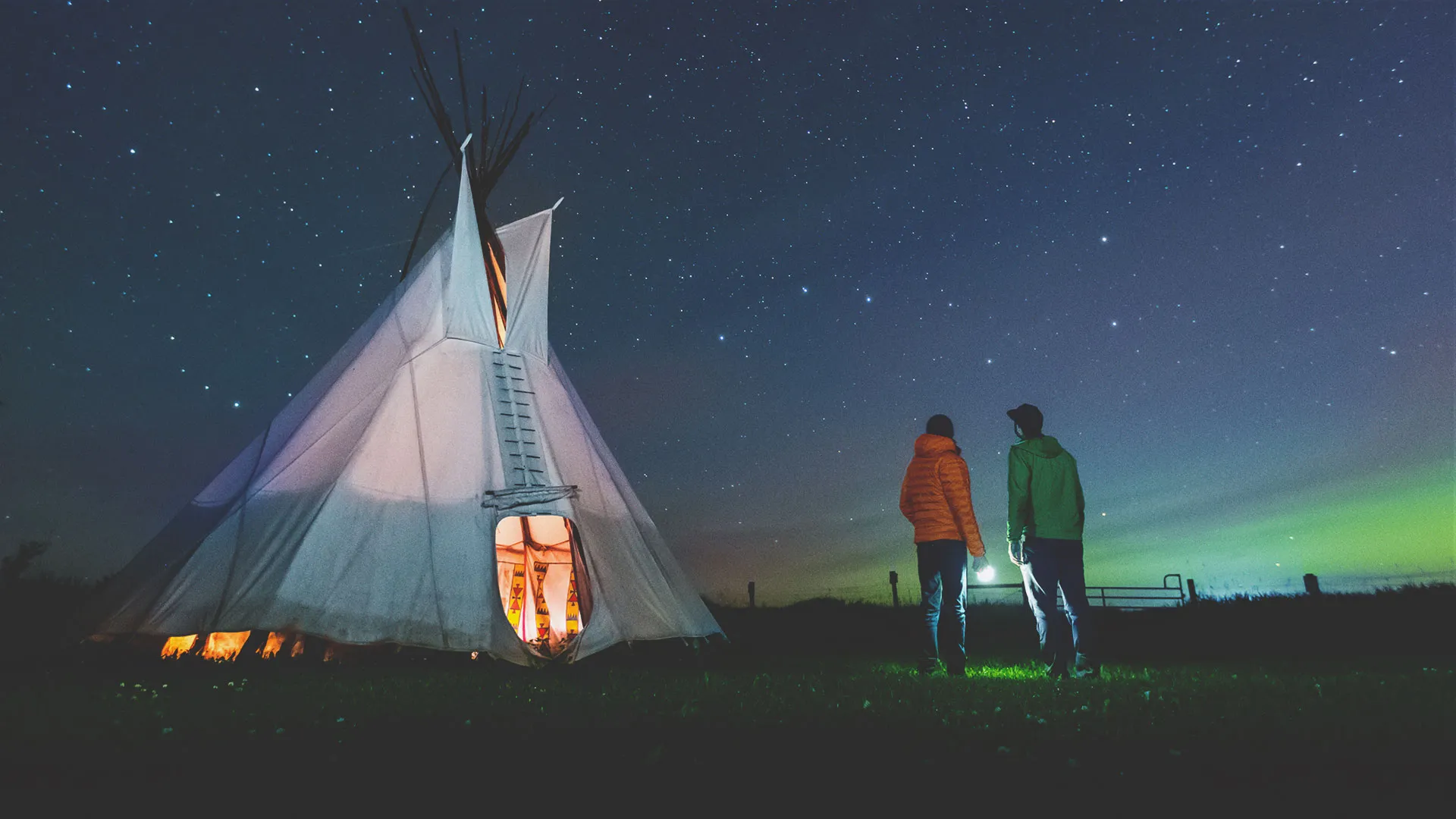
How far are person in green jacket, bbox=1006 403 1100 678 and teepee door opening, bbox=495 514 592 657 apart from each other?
16.8 feet

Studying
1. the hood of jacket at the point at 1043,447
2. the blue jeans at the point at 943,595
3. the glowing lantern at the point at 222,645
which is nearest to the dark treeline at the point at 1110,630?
the glowing lantern at the point at 222,645

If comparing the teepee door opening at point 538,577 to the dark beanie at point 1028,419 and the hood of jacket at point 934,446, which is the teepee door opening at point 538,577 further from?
the dark beanie at point 1028,419

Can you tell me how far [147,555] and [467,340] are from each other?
3.72 m

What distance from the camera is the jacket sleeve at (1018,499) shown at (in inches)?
236

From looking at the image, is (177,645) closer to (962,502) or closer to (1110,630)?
(962,502)

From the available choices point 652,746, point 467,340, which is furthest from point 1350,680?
point 467,340

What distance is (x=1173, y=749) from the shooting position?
2.90 meters

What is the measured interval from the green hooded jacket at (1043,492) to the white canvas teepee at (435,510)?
370 centimetres

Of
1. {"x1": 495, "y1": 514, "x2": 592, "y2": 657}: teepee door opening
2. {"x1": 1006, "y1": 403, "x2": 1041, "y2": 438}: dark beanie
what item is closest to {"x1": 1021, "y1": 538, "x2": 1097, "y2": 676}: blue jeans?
{"x1": 1006, "y1": 403, "x2": 1041, "y2": 438}: dark beanie

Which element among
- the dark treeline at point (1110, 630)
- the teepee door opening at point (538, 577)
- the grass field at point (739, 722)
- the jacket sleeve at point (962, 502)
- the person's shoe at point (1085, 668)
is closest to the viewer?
the grass field at point (739, 722)

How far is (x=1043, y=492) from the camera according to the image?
5.91 m

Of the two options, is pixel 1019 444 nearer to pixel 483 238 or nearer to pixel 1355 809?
pixel 1355 809

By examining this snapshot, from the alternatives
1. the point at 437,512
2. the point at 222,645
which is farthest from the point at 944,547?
the point at 222,645

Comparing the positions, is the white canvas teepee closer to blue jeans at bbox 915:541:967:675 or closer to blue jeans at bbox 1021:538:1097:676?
blue jeans at bbox 915:541:967:675
